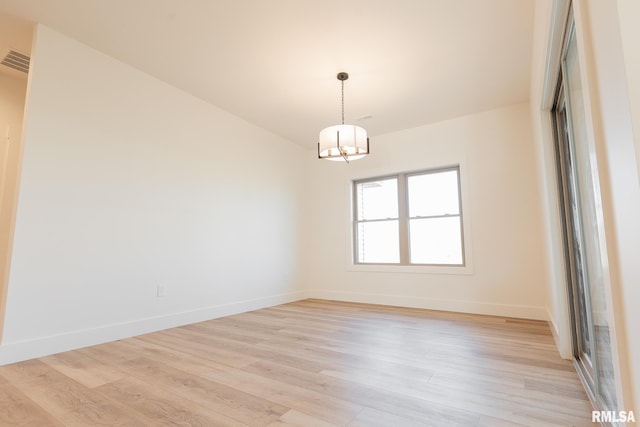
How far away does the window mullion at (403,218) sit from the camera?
465 centimetres

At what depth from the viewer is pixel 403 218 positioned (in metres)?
4.73

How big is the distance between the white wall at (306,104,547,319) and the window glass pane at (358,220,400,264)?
9.0 inches

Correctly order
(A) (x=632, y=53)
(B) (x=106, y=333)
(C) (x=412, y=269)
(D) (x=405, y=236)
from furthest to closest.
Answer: (D) (x=405, y=236)
(C) (x=412, y=269)
(B) (x=106, y=333)
(A) (x=632, y=53)

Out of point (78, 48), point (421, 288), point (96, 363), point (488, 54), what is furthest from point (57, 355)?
point (488, 54)

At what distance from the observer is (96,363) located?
7.38 feet

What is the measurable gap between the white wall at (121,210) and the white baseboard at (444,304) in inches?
48.8

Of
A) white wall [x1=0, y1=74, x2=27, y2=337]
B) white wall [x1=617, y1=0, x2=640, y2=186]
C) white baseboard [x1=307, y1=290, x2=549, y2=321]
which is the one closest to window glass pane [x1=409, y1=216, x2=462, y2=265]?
white baseboard [x1=307, y1=290, x2=549, y2=321]

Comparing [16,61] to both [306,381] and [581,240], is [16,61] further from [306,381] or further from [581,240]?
[581,240]

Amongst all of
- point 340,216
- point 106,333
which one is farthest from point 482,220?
point 106,333

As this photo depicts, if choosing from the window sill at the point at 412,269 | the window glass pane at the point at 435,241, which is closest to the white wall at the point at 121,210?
the window sill at the point at 412,269

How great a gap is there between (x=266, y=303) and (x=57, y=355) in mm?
2463

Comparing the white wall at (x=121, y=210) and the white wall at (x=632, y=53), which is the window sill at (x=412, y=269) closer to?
the white wall at (x=121, y=210)

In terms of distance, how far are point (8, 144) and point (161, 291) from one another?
7.16 feet

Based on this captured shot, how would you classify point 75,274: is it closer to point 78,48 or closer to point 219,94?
point 78,48
